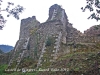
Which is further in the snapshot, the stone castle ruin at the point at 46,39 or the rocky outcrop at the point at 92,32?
the rocky outcrop at the point at 92,32

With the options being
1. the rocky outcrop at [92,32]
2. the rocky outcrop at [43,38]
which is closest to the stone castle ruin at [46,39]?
the rocky outcrop at [43,38]

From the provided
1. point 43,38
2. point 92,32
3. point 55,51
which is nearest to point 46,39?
point 43,38

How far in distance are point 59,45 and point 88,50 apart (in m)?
2.76

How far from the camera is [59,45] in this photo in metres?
19.8

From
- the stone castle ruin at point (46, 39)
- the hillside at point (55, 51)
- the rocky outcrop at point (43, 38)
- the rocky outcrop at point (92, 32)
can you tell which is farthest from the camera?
the rocky outcrop at point (92, 32)

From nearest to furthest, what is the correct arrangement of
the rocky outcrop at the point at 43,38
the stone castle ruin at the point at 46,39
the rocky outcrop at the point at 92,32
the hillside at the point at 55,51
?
the hillside at the point at 55,51
the stone castle ruin at the point at 46,39
the rocky outcrop at the point at 43,38
the rocky outcrop at the point at 92,32

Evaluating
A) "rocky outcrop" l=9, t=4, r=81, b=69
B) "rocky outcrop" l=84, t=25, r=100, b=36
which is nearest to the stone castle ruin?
"rocky outcrop" l=9, t=4, r=81, b=69

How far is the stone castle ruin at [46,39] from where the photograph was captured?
1933 centimetres

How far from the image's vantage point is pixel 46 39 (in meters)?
21.0

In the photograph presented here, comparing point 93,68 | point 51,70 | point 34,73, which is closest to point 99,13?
point 93,68

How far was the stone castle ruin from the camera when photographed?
19331 millimetres

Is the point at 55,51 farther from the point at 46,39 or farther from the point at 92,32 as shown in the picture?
the point at 92,32

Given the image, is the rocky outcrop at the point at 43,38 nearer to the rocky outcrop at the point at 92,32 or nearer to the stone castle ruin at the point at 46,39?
the stone castle ruin at the point at 46,39

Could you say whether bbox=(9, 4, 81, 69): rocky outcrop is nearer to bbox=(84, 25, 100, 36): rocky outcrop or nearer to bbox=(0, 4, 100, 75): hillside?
bbox=(0, 4, 100, 75): hillside
